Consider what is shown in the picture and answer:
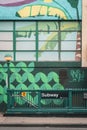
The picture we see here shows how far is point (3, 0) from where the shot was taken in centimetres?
2678

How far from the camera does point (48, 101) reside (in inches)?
993

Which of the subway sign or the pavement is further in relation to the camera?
the subway sign

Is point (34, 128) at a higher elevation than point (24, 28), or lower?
lower

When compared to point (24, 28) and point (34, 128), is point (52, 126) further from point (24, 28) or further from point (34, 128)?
point (24, 28)

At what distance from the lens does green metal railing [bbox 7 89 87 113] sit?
24703 mm

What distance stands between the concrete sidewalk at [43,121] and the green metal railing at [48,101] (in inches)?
26.3

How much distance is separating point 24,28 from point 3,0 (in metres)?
1.92

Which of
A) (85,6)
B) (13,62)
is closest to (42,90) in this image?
(13,62)

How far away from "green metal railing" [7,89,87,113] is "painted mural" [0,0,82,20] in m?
4.33

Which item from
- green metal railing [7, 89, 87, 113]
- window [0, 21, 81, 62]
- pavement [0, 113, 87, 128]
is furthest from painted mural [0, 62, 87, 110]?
pavement [0, 113, 87, 128]

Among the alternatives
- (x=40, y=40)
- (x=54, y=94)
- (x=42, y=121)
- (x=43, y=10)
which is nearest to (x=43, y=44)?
(x=40, y=40)

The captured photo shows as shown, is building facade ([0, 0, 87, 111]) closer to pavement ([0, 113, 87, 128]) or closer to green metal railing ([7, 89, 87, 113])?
green metal railing ([7, 89, 87, 113])

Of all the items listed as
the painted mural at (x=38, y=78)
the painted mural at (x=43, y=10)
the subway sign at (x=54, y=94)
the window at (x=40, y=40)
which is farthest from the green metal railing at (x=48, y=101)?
the painted mural at (x=43, y=10)

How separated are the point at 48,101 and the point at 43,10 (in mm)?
5070
